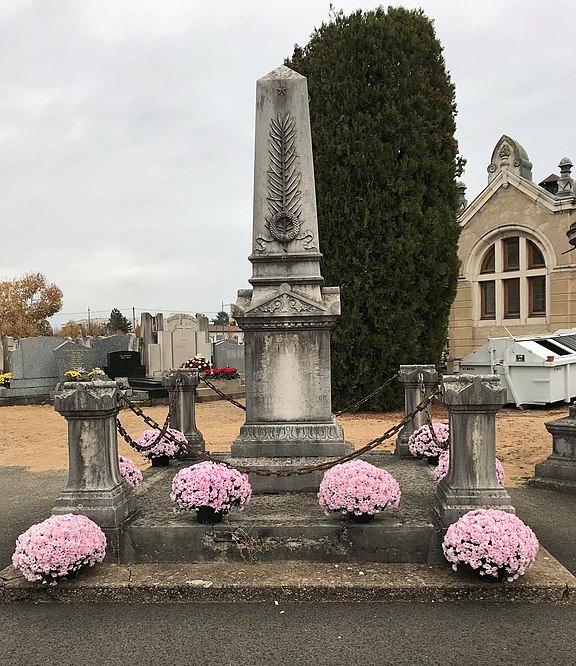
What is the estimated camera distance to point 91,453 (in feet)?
15.4

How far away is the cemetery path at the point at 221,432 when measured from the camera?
9.77 meters

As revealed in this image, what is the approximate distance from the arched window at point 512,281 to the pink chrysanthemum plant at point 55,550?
68.6ft

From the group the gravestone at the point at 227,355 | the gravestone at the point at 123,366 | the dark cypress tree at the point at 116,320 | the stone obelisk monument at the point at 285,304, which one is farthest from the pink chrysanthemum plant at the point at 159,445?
the dark cypress tree at the point at 116,320

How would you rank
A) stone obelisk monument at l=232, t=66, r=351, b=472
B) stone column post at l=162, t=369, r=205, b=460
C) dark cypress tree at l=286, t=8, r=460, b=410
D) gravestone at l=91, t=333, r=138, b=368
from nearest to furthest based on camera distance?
stone obelisk monument at l=232, t=66, r=351, b=472
stone column post at l=162, t=369, r=205, b=460
dark cypress tree at l=286, t=8, r=460, b=410
gravestone at l=91, t=333, r=138, b=368

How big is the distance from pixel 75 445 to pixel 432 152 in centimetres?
1362

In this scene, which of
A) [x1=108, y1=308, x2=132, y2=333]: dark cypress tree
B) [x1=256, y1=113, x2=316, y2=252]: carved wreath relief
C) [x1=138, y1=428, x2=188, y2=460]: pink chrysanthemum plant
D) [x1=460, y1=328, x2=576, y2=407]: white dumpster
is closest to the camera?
[x1=256, y1=113, x2=316, y2=252]: carved wreath relief

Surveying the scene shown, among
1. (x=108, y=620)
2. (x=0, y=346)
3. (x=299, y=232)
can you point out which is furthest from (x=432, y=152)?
(x=0, y=346)

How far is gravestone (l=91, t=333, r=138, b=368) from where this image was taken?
920 inches

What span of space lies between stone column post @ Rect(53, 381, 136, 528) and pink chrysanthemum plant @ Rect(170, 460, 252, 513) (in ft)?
1.68

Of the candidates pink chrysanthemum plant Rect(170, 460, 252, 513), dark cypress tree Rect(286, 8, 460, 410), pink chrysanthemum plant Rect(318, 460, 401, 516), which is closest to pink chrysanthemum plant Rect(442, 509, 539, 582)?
pink chrysanthemum plant Rect(318, 460, 401, 516)

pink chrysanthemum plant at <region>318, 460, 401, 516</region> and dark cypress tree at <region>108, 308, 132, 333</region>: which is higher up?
dark cypress tree at <region>108, 308, 132, 333</region>

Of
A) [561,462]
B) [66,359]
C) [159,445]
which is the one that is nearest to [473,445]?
[561,462]

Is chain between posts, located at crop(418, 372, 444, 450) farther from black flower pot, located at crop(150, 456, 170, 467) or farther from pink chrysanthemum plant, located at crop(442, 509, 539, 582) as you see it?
black flower pot, located at crop(150, 456, 170, 467)

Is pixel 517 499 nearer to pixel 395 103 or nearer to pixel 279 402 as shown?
pixel 279 402
